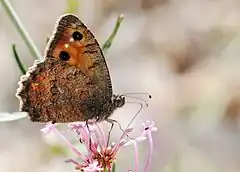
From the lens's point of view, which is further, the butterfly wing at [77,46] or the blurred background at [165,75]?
the blurred background at [165,75]

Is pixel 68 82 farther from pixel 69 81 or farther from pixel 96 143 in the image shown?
pixel 96 143

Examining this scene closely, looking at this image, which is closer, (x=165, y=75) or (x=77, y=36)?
(x=77, y=36)

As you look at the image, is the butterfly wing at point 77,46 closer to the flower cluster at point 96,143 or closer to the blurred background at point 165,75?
the flower cluster at point 96,143

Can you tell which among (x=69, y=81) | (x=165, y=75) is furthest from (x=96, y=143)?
(x=165, y=75)

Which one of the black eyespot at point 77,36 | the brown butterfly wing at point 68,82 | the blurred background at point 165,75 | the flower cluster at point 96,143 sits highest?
the blurred background at point 165,75

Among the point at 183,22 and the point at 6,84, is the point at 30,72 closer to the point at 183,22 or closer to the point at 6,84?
the point at 6,84

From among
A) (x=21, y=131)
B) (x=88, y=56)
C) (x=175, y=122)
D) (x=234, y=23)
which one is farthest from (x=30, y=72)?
(x=234, y=23)

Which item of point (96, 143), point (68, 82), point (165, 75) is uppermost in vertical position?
point (165, 75)

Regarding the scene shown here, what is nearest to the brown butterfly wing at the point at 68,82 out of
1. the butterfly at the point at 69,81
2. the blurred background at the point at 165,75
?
the butterfly at the point at 69,81
